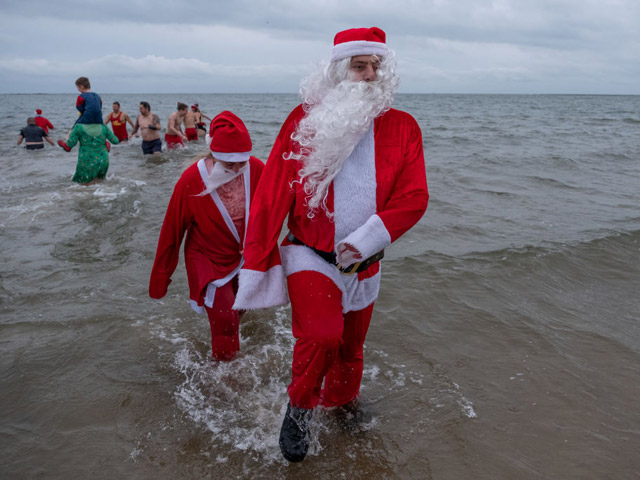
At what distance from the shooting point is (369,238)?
221cm

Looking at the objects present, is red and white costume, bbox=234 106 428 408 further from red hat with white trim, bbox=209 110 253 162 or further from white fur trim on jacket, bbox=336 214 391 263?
red hat with white trim, bbox=209 110 253 162

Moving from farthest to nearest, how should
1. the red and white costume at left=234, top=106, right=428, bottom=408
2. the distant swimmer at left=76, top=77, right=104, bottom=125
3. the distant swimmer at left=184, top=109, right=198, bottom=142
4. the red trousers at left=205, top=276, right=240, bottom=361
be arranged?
the distant swimmer at left=184, top=109, right=198, bottom=142
the distant swimmer at left=76, top=77, right=104, bottom=125
the red trousers at left=205, top=276, right=240, bottom=361
the red and white costume at left=234, top=106, right=428, bottom=408

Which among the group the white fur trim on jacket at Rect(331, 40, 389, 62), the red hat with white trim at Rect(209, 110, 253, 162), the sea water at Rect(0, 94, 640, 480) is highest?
the white fur trim on jacket at Rect(331, 40, 389, 62)

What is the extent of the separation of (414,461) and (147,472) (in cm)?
146

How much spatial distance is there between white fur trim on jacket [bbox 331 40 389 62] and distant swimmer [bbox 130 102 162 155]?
40.4ft

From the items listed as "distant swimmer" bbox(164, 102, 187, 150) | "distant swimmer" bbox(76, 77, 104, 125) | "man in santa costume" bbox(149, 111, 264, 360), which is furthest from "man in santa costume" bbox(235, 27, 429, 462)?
"distant swimmer" bbox(164, 102, 187, 150)

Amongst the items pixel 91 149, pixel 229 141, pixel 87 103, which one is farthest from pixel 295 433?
pixel 91 149

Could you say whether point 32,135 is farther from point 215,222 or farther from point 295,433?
point 295,433

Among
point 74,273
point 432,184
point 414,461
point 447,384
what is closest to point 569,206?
point 432,184

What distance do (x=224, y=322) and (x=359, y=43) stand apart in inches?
80.8

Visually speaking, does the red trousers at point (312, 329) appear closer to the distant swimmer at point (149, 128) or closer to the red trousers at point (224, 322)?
the red trousers at point (224, 322)

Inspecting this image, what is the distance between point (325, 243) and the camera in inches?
92.7

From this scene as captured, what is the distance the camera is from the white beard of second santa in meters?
3.23

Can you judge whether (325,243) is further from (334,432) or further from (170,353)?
(170,353)
